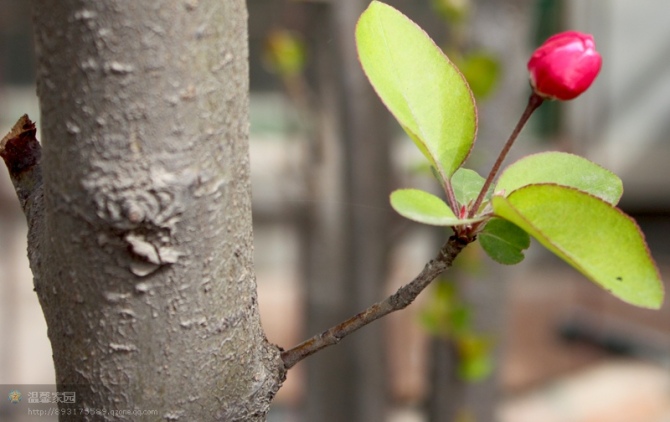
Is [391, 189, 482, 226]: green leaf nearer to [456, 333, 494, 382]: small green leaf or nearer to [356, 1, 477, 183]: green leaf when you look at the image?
[356, 1, 477, 183]: green leaf

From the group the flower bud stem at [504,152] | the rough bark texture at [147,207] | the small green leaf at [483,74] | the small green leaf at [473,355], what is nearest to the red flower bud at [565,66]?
the flower bud stem at [504,152]

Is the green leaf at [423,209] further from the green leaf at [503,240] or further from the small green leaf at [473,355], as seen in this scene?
the small green leaf at [473,355]

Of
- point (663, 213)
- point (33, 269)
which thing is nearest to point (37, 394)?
point (33, 269)

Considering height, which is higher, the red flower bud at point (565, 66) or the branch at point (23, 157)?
the red flower bud at point (565, 66)

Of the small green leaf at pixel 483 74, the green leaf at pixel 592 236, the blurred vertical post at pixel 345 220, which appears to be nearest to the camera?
the green leaf at pixel 592 236

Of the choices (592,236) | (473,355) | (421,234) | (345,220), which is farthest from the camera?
(421,234)

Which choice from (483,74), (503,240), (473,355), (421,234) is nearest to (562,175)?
(503,240)

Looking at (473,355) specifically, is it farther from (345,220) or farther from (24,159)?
(24,159)
